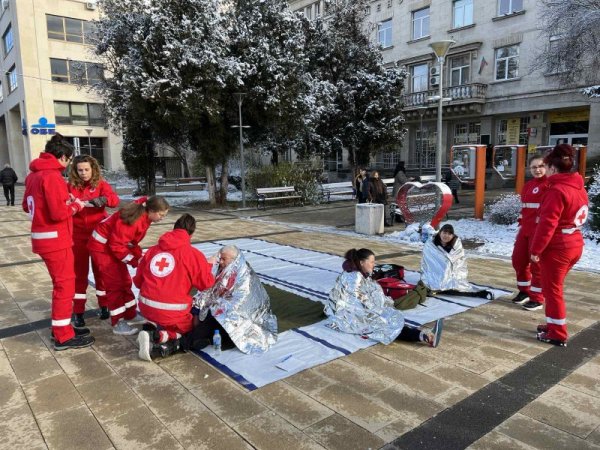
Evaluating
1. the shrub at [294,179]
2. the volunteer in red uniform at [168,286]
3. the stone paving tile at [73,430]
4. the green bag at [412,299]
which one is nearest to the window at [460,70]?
the shrub at [294,179]

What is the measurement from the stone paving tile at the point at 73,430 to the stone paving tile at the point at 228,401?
674 mm

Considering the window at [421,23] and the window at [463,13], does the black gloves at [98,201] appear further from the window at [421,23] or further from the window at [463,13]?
the window at [421,23]

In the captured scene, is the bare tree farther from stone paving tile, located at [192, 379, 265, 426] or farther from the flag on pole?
stone paving tile, located at [192, 379, 265, 426]

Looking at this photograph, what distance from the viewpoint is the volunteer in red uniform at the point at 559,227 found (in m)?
3.76

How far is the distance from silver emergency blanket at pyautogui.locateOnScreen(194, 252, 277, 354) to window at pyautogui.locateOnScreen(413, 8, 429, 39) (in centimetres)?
2981

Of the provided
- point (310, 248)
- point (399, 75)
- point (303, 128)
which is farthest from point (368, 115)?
point (310, 248)

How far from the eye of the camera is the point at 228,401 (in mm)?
3109

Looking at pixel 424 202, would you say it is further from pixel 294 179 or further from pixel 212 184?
pixel 212 184

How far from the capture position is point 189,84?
13820 mm

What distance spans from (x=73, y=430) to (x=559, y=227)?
397 cm

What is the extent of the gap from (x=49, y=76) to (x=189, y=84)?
28.7m

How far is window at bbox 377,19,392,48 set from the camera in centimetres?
3184

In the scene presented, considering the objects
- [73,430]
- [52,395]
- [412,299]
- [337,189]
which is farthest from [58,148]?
[337,189]

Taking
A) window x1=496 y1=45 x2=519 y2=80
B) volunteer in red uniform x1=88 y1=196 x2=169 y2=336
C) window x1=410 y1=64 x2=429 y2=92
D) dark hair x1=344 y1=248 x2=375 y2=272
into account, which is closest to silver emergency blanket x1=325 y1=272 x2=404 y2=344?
dark hair x1=344 y1=248 x2=375 y2=272
